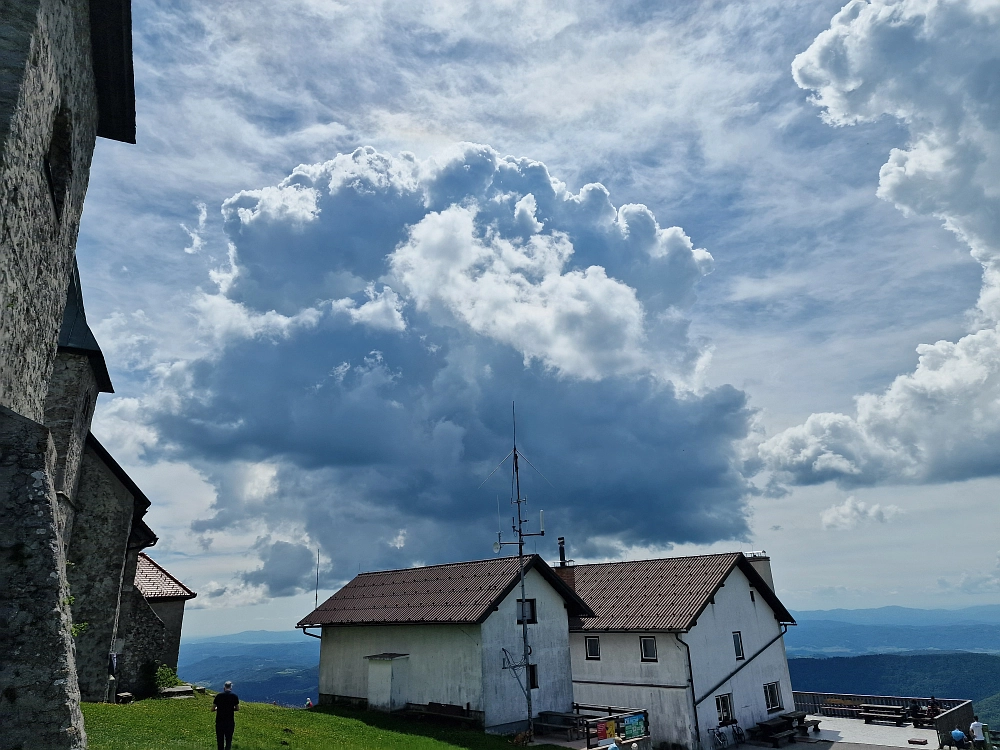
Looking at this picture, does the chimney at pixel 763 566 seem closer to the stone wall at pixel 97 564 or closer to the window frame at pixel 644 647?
the window frame at pixel 644 647

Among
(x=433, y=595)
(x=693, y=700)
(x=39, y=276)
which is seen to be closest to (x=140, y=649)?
(x=433, y=595)

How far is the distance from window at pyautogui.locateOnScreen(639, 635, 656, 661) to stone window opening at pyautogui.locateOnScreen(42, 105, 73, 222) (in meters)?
28.9

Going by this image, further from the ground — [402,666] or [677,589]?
[677,589]

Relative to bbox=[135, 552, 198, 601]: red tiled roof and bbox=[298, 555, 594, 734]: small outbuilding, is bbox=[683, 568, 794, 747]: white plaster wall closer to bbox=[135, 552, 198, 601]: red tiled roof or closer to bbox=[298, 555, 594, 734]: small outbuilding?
bbox=[298, 555, 594, 734]: small outbuilding

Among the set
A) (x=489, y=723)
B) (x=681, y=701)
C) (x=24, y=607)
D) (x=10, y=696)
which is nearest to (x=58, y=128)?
(x=24, y=607)

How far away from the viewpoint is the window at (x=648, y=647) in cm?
3023

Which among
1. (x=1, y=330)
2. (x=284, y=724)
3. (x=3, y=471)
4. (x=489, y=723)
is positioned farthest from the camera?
(x=489, y=723)

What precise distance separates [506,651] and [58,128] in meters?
24.8

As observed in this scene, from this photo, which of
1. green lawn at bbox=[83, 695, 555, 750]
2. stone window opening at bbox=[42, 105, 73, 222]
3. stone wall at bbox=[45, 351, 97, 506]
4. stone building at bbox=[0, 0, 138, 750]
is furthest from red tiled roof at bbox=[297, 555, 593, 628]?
stone window opening at bbox=[42, 105, 73, 222]

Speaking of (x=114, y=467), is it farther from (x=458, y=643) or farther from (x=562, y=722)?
(x=562, y=722)

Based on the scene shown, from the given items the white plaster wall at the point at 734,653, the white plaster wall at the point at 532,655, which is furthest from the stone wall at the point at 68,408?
the white plaster wall at the point at 734,653

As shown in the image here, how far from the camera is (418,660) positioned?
2886 cm

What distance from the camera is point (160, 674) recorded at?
898 inches

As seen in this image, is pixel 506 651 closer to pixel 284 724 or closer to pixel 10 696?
pixel 284 724
